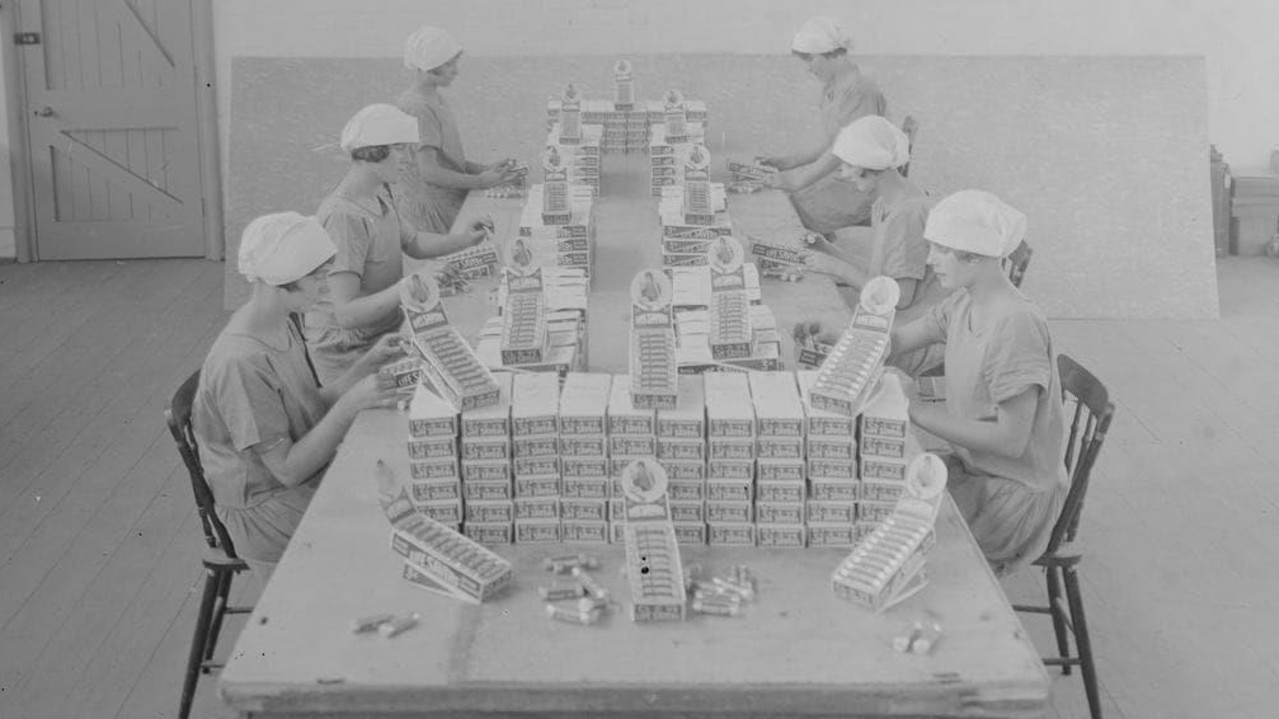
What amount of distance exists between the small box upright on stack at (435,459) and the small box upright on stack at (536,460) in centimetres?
13

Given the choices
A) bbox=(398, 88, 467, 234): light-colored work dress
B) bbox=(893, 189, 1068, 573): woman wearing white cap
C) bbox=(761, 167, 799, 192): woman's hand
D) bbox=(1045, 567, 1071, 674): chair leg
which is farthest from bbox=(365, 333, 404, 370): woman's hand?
bbox=(761, 167, 799, 192): woman's hand

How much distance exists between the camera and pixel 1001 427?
438cm

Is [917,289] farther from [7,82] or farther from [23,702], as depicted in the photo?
[7,82]

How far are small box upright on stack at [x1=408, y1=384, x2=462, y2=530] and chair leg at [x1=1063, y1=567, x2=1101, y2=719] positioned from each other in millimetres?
2046

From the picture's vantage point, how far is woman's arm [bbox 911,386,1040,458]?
438cm

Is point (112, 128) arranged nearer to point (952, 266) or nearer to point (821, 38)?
point (821, 38)

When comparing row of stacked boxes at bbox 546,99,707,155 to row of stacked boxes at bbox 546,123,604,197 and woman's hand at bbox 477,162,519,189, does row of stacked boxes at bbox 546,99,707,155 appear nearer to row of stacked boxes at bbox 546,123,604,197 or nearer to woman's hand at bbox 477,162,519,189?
woman's hand at bbox 477,162,519,189

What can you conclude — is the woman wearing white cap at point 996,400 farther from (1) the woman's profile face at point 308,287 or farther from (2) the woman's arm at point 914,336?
(1) the woman's profile face at point 308,287

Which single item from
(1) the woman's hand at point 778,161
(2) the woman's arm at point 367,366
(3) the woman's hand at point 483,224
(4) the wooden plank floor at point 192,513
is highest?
(1) the woman's hand at point 778,161

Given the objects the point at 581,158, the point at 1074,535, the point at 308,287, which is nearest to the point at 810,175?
the point at 581,158

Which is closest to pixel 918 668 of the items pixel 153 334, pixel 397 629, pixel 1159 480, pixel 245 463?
pixel 397 629

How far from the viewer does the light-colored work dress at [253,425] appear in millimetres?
4238

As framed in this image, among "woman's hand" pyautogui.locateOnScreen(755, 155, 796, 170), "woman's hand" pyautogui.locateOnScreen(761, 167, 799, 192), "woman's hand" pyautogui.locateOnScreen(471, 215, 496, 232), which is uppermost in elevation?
"woman's hand" pyautogui.locateOnScreen(755, 155, 796, 170)

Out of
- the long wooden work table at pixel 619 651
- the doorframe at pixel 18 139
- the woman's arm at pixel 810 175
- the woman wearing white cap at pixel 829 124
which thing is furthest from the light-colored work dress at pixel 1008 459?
the doorframe at pixel 18 139
